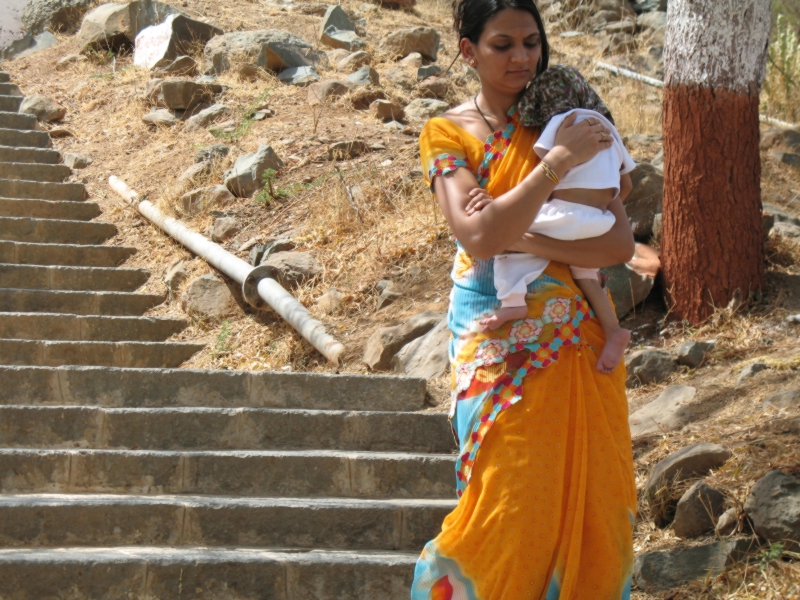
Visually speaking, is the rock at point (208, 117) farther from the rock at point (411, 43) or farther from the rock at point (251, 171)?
the rock at point (411, 43)

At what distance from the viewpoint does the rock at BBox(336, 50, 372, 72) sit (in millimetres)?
10695

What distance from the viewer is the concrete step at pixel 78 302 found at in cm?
683

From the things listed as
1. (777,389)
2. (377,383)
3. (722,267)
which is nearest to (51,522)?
(377,383)

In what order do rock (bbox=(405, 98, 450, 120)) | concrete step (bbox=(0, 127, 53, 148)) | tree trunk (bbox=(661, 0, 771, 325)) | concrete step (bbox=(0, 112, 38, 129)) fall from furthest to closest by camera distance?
concrete step (bbox=(0, 112, 38, 129)) < concrete step (bbox=(0, 127, 53, 148)) < rock (bbox=(405, 98, 450, 120)) < tree trunk (bbox=(661, 0, 771, 325))

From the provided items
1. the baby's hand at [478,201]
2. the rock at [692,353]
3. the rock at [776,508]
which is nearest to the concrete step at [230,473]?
the rock at [692,353]

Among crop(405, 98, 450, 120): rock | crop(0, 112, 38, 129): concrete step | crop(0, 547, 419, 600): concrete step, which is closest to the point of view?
crop(0, 547, 419, 600): concrete step

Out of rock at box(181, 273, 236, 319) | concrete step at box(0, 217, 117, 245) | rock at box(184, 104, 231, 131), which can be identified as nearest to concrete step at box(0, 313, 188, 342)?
rock at box(181, 273, 236, 319)

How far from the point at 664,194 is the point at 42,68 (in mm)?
9423

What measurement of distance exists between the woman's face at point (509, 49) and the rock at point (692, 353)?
2635 millimetres

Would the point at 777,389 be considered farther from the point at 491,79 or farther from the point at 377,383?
the point at 491,79

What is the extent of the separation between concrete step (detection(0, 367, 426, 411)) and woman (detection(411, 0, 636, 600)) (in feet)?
8.63

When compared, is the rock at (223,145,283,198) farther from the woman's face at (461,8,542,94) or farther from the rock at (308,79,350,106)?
the woman's face at (461,8,542,94)

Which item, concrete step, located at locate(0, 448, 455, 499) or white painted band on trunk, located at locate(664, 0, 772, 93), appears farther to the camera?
white painted band on trunk, located at locate(664, 0, 772, 93)

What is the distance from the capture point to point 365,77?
1007cm
